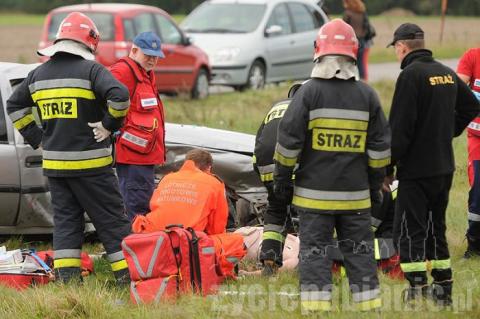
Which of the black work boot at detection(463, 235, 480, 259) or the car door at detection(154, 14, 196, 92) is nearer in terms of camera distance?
the black work boot at detection(463, 235, 480, 259)

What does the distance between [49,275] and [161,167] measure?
73.6 inches

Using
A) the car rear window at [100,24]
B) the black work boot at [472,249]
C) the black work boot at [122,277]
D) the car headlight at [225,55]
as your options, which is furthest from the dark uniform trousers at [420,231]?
the car headlight at [225,55]

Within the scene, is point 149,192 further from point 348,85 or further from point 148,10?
point 148,10

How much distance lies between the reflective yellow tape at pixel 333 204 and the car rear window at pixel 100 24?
36.7 ft

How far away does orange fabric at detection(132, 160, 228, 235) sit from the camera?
22.5 feet

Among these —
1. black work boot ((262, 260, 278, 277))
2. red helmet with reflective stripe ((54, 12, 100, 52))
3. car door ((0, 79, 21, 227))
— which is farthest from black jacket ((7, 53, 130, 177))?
black work boot ((262, 260, 278, 277))

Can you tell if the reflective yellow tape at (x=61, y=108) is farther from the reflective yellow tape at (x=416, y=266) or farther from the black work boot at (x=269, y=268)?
the reflective yellow tape at (x=416, y=266)

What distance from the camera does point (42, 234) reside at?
26.8ft

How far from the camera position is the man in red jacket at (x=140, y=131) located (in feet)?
24.5

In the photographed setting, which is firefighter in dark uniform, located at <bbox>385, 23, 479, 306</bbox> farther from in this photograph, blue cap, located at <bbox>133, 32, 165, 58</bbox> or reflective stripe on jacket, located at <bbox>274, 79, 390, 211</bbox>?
blue cap, located at <bbox>133, 32, 165, 58</bbox>

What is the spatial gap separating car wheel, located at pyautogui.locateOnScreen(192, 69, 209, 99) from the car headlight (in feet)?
1.64

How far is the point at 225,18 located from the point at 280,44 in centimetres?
111

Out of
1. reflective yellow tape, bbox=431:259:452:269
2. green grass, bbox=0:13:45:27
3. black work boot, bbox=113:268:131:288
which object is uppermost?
reflective yellow tape, bbox=431:259:452:269

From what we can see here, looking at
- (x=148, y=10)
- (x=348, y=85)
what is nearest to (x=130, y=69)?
(x=348, y=85)
